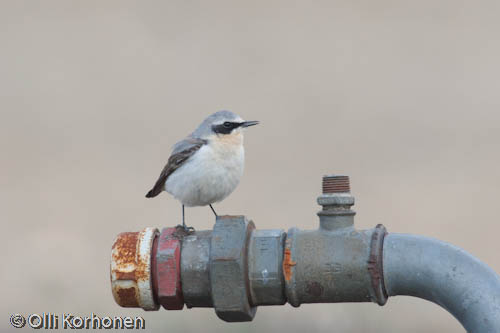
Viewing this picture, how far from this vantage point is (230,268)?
365 centimetres

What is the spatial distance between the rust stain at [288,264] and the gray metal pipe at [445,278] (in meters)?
0.42

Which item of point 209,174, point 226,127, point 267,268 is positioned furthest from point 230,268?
point 226,127

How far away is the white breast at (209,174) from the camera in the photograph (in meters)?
5.74

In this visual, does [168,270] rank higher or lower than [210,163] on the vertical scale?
lower

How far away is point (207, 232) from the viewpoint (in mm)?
3932

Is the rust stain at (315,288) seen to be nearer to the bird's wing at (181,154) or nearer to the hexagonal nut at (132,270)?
the hexagonal nut at (132,270)

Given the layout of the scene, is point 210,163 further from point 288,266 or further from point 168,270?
point 288,266

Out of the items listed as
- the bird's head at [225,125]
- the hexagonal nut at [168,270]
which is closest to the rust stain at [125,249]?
the hexagonal nut at [168,270]

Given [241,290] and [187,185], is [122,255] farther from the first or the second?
[187,185]

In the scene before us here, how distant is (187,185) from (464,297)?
274cm

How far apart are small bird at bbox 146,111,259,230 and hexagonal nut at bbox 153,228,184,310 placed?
1.95m

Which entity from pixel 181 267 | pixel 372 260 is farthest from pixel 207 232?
pixel 372 260

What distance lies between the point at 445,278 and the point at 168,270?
1.24 metres

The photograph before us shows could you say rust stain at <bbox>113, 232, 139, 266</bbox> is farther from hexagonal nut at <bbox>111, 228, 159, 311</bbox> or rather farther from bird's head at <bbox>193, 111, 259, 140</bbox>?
bird's head at <bbox>193, 111, 259, 140</bbox>
